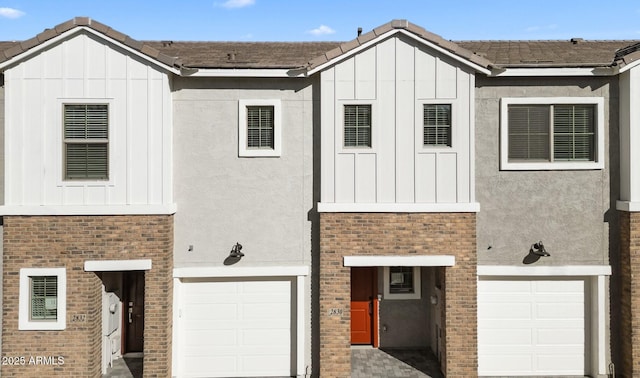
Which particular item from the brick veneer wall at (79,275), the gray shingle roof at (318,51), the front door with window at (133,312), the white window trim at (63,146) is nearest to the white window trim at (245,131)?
the gray shingle roof at (318,51)

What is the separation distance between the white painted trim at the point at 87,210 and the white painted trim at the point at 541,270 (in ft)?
22.1

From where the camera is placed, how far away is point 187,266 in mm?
8883

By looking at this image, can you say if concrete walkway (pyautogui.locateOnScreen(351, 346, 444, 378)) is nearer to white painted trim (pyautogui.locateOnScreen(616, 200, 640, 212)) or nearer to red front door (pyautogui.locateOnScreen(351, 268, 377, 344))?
red front door (pyautogui.locateOnScreen(351, 268, 377, 344))

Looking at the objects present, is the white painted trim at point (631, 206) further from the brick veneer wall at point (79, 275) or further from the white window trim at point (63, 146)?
the white window trim at point (63, 146)

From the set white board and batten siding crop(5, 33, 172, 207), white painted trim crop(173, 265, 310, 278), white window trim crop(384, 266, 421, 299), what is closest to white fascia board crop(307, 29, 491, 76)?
white board and batten siding crop(5, 33, 172, 207)

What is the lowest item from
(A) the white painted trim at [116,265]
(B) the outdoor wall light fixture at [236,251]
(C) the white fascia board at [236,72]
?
(A) the white painted trim at [116,265]

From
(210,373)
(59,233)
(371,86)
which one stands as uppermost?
(371,86)

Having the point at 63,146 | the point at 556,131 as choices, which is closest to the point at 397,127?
the point at 556,131

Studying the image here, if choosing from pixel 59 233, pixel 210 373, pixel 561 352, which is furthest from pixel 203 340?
pixel 561 352

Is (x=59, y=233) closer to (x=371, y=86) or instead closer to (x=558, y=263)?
(x=371, y=86)

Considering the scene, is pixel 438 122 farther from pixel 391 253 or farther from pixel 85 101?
pixel 85 101

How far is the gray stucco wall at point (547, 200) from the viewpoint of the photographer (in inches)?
352

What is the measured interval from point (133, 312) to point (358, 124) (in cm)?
698

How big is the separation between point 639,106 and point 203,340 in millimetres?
10337
